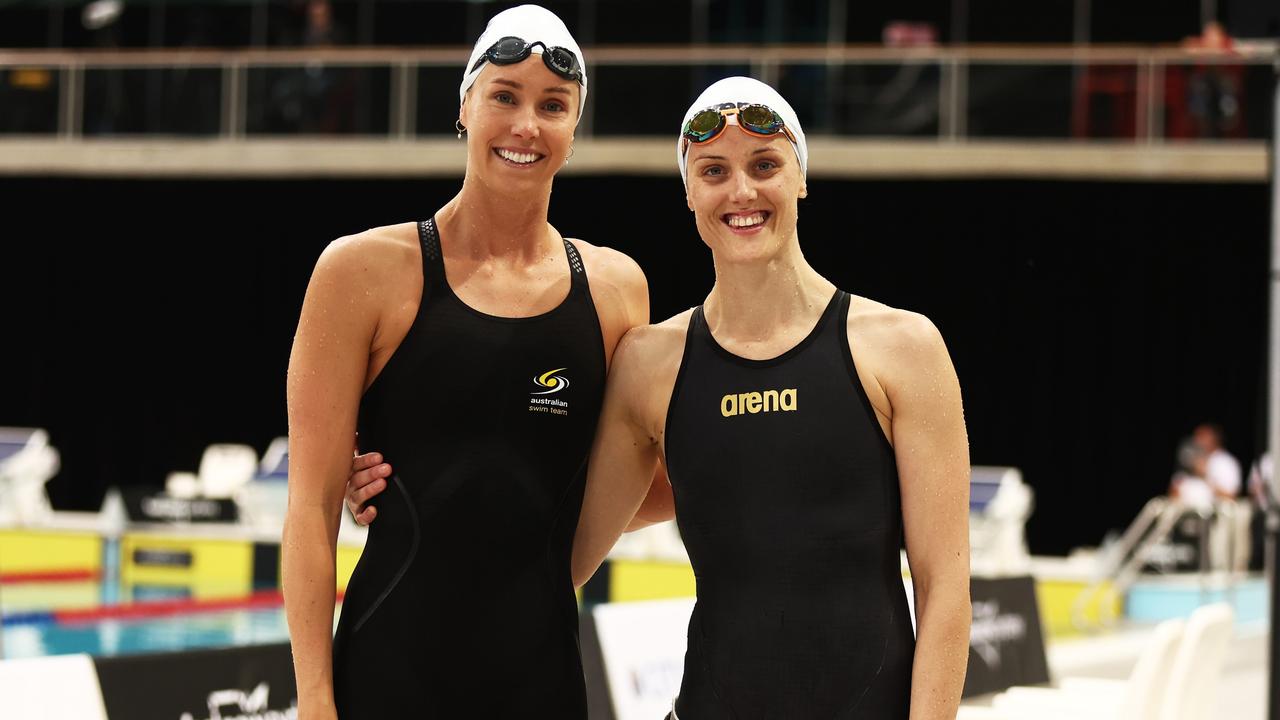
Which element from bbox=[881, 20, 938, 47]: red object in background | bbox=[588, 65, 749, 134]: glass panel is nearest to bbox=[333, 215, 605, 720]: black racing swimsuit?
bbox=[588, 65, 749, 134]: glass panel

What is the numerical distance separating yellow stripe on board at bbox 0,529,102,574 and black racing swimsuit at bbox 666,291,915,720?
12198 mm

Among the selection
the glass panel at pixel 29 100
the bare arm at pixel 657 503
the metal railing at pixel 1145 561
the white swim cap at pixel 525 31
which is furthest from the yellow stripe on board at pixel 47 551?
the white swim cap at pixel 525 31

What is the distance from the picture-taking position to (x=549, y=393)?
8.41 feet

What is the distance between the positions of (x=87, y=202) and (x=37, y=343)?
7.94ft

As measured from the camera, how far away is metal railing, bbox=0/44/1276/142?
15445 mm

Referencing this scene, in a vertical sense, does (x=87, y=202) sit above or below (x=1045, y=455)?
above

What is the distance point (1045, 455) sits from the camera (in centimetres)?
1897

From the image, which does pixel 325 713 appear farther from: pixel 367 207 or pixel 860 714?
pixel 367 207

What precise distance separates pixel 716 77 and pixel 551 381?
13.3m

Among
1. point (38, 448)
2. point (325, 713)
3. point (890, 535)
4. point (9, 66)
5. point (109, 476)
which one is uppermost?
point (9, 66)

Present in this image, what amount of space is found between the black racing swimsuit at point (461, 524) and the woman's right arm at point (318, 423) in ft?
0.20

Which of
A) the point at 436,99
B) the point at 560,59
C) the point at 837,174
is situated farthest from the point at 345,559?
the point at 837,174

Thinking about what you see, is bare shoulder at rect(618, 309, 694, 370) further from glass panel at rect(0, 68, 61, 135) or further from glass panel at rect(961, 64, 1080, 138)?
glass panel at rect(0, 68, 61, 135)

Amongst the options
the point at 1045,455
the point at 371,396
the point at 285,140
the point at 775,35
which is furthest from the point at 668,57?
the point at 371,396
